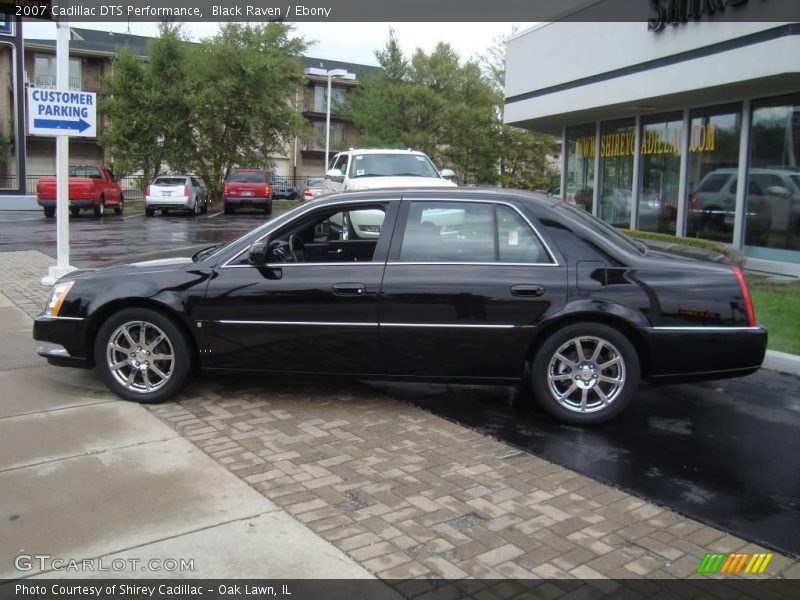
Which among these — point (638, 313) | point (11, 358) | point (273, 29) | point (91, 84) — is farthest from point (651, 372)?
point (91, 84)

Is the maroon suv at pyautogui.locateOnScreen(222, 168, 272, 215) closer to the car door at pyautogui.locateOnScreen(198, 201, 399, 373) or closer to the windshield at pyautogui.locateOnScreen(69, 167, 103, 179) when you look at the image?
the windshield at pyautogui.locateOnScreen(69, 167, 103, 179)

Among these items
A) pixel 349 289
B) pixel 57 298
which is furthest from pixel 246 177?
pixel 349 289

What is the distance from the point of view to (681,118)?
15.5 metres

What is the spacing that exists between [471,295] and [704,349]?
5.44 feet

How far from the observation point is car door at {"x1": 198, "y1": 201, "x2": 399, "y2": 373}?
5.52 meters

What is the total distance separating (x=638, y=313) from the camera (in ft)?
17.4

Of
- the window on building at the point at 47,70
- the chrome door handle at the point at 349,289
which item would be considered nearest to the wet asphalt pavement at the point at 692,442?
the chrome door handle at the point at 349,289

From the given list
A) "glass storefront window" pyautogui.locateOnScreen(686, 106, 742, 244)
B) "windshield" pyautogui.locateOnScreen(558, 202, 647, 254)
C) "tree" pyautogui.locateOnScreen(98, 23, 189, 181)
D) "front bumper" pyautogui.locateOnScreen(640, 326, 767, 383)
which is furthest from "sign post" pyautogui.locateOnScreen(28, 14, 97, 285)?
"tree" pyautogui.locateOnScreen(98, 23, 189, 181)

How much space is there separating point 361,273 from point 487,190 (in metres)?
1.18

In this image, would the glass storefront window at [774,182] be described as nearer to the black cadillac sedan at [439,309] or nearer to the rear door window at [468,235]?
the black cadillac sedan at [439,309]

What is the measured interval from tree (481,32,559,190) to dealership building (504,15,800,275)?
65.1 ft

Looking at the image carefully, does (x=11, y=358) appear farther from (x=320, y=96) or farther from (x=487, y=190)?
(x=320, y=96)

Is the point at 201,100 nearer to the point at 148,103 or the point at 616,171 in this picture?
the point at 148,103

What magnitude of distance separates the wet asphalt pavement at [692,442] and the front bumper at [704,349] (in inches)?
18.1
